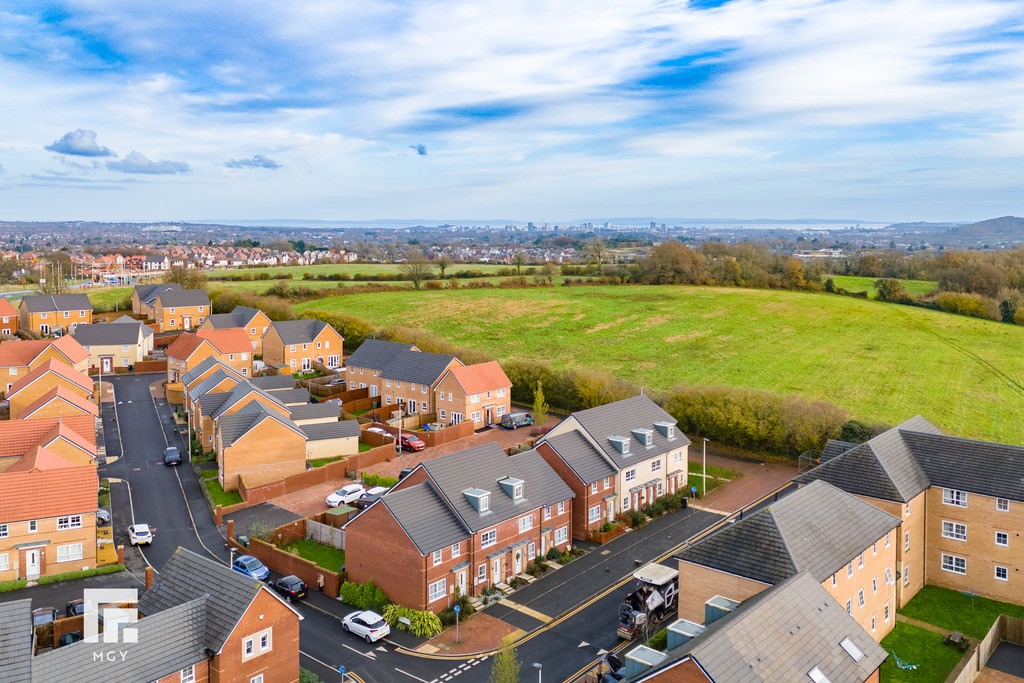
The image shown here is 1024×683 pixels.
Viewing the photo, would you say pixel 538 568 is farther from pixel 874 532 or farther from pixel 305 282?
pixel 305 282

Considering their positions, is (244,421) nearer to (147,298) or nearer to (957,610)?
(957,610)

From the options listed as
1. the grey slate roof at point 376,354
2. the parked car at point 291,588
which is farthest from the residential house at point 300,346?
the parked car at point 291,588

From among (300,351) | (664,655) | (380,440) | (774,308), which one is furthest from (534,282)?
(664,655)

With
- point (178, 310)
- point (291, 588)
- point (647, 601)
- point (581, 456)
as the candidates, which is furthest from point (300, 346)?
point (647, 601)

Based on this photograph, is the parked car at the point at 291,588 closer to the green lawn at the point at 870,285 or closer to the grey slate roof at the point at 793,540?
the grey slate roof at the point at 793,540

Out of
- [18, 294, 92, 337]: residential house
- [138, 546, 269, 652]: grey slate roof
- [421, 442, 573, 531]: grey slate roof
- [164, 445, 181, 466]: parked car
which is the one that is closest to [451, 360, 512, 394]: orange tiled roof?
[421, 442, 573, 531]: grey slate roof

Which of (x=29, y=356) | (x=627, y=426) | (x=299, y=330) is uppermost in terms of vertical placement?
(x=299, y=330)

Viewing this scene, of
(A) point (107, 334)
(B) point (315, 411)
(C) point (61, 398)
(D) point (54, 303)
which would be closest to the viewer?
(C) point (61, 398)
